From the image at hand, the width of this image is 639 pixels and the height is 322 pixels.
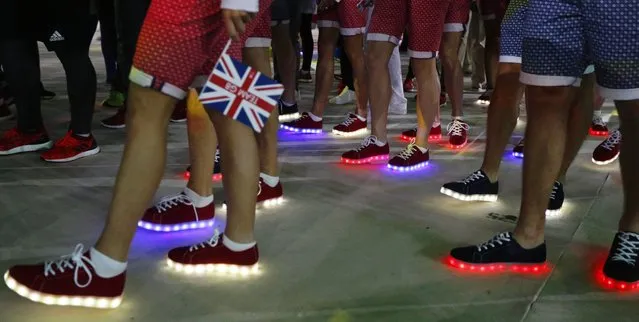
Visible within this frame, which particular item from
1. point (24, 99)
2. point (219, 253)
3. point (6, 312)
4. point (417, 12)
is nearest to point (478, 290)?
point (219, 253)

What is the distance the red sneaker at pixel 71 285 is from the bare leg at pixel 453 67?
8.36ft

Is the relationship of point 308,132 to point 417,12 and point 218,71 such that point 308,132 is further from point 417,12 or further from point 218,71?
point 218,71

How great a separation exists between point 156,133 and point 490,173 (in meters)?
1.57

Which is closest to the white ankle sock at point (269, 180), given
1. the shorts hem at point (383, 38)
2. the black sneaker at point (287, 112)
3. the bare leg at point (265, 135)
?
the bare leg at point (265, 135)

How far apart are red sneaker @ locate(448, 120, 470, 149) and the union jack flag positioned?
2.21m

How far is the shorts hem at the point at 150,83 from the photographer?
1.81 metres

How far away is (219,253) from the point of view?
6.92 feet

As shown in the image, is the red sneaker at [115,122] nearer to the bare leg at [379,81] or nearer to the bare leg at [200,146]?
the bare leg at [379,81]

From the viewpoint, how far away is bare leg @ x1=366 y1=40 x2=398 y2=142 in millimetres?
3344

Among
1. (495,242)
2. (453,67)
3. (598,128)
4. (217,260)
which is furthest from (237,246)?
(598,128)

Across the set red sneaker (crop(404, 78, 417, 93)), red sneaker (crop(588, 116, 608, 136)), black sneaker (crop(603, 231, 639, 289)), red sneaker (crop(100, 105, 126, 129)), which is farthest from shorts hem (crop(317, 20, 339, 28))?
black sneaker (crop(603, 231, 639, 289))

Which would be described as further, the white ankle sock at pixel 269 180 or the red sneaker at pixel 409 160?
the red sneaker at pixel 409 160

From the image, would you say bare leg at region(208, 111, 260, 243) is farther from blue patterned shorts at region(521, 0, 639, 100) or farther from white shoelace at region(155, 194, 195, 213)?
blue patterned shorts at region(521, 0, 639, 100)

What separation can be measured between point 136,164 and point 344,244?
0.82 metres
